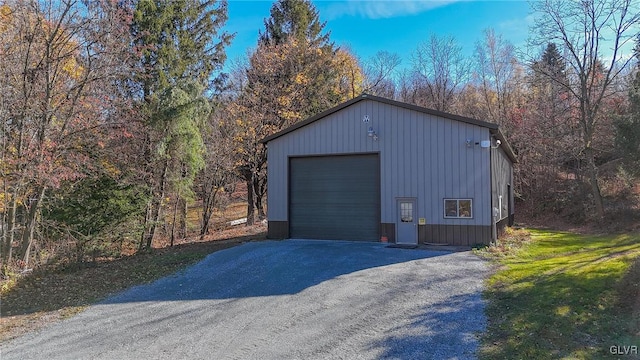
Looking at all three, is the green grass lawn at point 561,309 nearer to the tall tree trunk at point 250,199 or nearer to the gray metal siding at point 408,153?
the gray metal siding at point 408,153

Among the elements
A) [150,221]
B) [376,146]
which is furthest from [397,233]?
[150,221]

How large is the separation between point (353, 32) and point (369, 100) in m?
18.4

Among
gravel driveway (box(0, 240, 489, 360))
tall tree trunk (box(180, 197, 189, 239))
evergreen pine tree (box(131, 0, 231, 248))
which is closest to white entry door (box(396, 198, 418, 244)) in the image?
gravel driveway (box(0, 240, 489, 360))

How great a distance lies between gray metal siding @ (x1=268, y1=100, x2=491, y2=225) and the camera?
12.3m

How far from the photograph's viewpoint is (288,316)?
20.7ft

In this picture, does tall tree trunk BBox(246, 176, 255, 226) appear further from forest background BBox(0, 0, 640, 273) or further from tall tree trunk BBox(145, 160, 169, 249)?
tall tree trunk BBox(145, 160, 169, 249)

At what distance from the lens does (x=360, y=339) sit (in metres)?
5.27

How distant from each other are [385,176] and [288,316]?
8.00 meters

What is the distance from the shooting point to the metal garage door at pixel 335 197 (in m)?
13.7

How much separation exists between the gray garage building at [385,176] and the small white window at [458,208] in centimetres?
3

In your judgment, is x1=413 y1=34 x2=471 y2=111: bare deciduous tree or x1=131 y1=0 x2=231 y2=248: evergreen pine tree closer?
x1=131 y1=0 x2=231 y2=248: evergreen pine tree

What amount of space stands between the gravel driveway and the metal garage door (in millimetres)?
3649

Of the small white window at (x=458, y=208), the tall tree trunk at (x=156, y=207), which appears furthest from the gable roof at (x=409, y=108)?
the tall tree trunk at (x=156, y=207)

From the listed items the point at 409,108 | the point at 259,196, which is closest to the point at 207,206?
the point at 259,196
